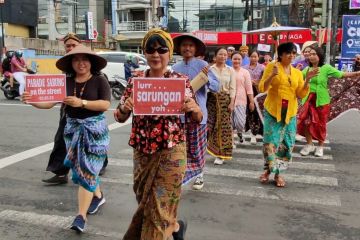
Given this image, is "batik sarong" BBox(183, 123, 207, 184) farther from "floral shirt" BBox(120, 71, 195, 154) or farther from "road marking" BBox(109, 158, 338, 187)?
"road marking" BBox(109, 158, 338, 187)

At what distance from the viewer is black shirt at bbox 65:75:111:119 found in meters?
4.11

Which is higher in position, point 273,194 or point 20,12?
point 20,12

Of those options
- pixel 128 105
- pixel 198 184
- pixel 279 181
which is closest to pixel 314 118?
pixel 279 181

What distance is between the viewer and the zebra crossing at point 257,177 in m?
5.22

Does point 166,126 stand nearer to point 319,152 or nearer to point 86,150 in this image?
point 86,150

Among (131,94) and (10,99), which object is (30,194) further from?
(10,99)

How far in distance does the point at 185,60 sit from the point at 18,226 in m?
2.22

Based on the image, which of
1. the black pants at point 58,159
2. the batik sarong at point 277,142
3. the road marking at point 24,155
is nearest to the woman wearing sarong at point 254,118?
the batik sarong at point 277,142

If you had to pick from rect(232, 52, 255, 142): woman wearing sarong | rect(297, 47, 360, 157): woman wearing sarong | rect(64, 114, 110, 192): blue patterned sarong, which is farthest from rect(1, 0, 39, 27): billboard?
rect(64, 114, 110, 192): blue patterned sarong

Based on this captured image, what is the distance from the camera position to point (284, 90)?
532 centimetres

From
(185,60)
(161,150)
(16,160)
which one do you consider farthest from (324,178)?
(16,160)

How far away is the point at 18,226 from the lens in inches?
169

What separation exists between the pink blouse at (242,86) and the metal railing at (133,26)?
43.8 meters

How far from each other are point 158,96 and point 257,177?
11.2 ft
